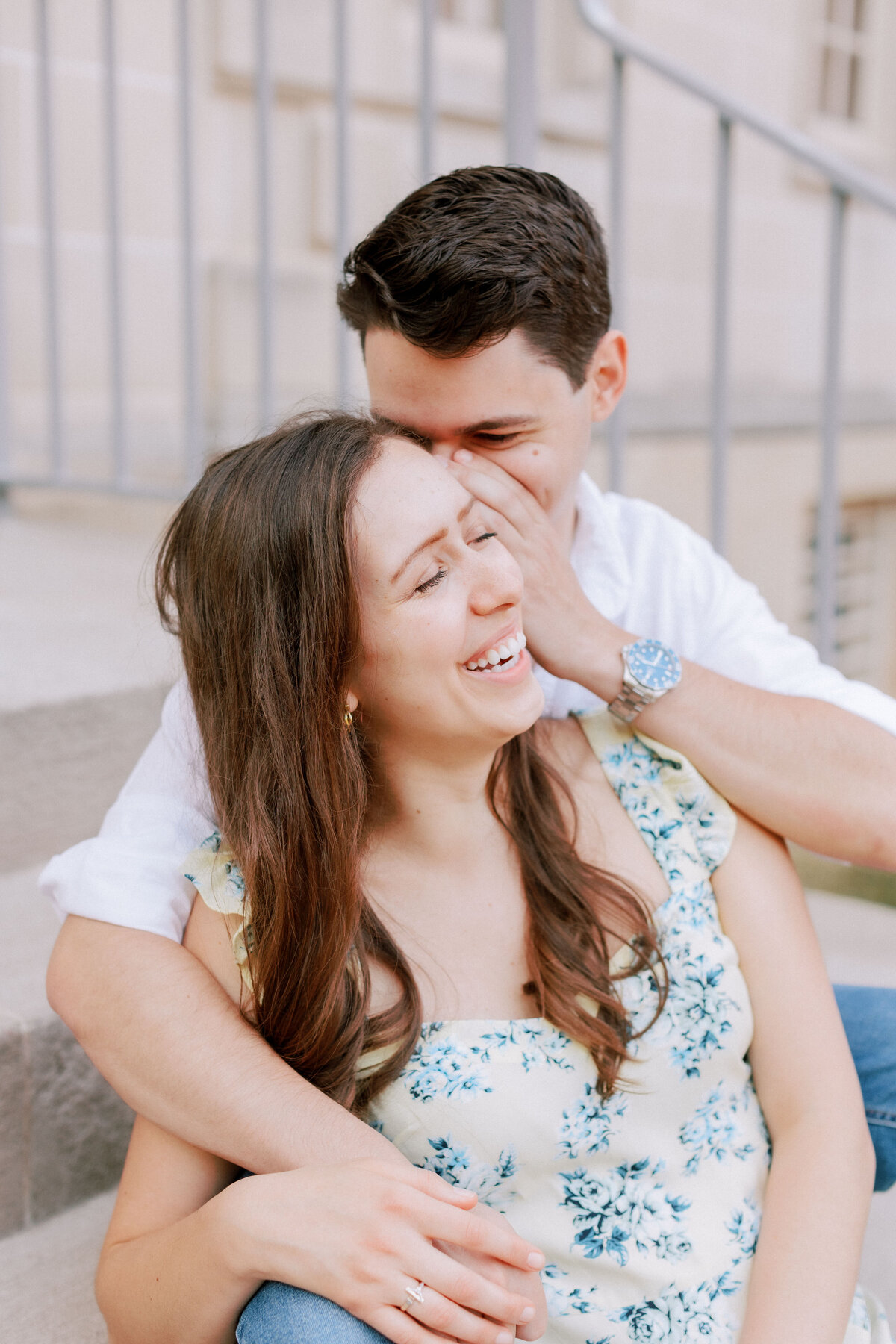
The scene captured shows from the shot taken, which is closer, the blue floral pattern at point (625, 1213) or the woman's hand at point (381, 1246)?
the woman's hand at point (381, 1246)

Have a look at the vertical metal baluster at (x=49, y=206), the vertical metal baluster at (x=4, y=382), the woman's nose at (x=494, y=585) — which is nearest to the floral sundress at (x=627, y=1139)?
the woman's nose at (x=494, y=585)

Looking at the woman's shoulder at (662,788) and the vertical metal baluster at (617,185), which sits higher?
the vertical metal baluster at (617,185)

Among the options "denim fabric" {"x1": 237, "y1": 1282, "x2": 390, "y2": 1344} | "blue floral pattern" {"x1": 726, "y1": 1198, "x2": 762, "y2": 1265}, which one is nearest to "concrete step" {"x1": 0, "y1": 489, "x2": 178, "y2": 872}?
"denim fabric" {"x1": 237, "y1": 1282, "x2": 390, "y2": 1344}

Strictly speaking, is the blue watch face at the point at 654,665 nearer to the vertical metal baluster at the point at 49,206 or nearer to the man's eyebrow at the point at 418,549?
the man's eyebrow at the point at 418,549

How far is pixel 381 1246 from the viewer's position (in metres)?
1.01

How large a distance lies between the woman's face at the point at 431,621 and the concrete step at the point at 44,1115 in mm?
604

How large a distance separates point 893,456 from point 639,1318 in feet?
18.3

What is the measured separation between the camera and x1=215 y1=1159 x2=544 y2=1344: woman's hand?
3.31 feet

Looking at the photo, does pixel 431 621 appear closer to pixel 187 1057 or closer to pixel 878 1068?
pixel 187 1057

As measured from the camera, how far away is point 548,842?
1.39 meters

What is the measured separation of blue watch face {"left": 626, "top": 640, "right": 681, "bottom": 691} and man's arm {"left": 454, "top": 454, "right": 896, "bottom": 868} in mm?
16

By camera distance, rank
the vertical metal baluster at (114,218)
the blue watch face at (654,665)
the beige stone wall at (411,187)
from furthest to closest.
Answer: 1. the beige stone wall at (411,187)
2. the vertical metal baluster at (114,218)
3. the blue watch face at (654,665)

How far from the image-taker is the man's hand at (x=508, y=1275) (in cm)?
106

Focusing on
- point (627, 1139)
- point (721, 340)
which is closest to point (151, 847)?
point (627, 1139)
